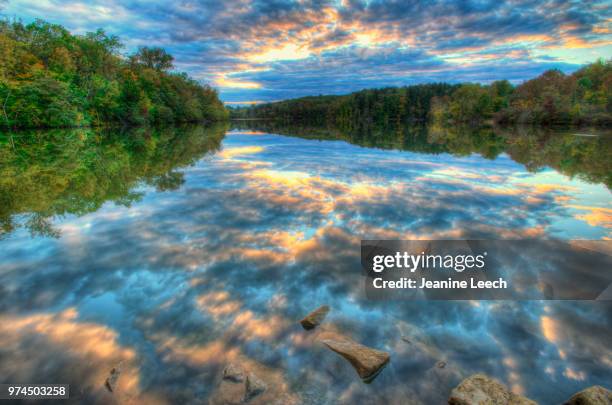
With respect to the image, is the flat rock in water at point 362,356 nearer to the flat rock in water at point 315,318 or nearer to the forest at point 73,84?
the flat rock in water at point 315,318

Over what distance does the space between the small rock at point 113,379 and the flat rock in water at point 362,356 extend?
232 centimetres

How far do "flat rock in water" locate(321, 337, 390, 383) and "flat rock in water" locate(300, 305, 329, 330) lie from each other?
1.03 feet

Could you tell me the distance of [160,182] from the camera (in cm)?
1295

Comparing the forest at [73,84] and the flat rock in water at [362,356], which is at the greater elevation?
the forest at [73,84]

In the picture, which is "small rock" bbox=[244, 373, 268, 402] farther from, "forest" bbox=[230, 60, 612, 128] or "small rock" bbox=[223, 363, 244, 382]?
"forest" bbox=[230, 60, 612, 128]

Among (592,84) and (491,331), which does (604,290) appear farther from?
(592,84)

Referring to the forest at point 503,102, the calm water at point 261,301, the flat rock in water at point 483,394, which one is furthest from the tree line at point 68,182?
the forest at point 503,102

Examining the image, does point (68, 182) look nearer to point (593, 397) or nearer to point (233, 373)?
point (233, 373)

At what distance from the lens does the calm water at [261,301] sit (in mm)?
3205

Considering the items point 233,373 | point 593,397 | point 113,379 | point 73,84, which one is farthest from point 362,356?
point 73,84

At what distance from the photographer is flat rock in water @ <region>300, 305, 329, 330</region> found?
13.2 ft

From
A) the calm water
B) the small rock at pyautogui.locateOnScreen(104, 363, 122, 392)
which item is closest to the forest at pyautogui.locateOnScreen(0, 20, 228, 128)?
the calm water

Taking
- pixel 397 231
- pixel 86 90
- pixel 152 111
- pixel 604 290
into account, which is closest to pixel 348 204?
pixel 397 231

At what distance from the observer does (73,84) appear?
1912 inches
